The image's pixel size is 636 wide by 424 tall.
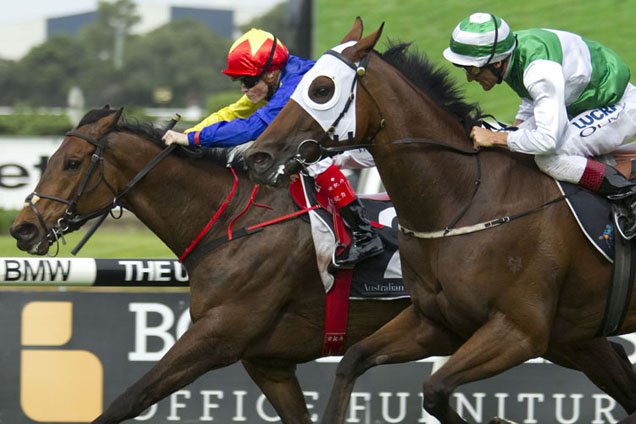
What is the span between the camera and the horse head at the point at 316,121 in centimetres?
432

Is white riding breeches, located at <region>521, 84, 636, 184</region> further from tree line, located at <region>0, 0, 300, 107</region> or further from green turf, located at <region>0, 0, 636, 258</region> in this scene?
tree line, located at <region>0, 0, 300, 107</region>

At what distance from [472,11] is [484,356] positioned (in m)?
12.6

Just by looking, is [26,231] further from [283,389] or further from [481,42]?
[481,42]

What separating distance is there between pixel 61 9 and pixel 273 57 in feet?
49.6

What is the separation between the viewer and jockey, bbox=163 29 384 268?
5230mm

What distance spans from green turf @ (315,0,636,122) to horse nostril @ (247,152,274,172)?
35.1 ft

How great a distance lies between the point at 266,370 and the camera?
5.42 m

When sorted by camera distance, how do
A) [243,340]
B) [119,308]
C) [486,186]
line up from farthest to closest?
[119,308]
[243,340]
[486,186]

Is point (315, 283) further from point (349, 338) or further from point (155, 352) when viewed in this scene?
point (155, 352)

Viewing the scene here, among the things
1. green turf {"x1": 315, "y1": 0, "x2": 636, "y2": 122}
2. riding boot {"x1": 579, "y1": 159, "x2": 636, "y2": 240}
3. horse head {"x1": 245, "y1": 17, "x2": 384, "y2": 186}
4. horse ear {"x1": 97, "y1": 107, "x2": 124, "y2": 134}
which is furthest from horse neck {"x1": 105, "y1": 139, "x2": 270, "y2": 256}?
green turf {"x1": 315, "y1": 0, "x2": 636, "y2": 122}

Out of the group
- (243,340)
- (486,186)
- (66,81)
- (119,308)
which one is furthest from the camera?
(66,81)

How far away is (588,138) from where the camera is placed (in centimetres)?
476

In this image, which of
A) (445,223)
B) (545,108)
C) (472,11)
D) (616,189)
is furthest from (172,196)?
(472,11)

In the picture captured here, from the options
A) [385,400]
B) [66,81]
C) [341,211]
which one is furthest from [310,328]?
[66,81]
